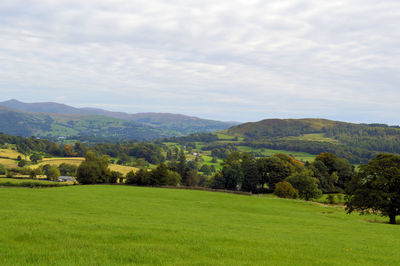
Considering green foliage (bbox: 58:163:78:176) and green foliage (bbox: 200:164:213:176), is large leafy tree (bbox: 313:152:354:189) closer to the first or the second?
green foliage (bbox: 200:164:213:176)

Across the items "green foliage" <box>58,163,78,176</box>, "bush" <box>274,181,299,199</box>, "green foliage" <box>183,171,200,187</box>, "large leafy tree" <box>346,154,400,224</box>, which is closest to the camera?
"large leafy tree" <box>346,154,400,224</box>

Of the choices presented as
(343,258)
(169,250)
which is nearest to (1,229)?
(169,250)

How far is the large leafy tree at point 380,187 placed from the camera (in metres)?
39.8

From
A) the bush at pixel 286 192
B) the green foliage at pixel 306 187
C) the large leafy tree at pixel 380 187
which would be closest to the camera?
the large leafy tree at pixel 380 187

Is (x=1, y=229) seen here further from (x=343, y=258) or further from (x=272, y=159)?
(x=272, y=159)

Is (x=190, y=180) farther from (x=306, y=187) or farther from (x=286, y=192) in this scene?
(x=306, y=187)

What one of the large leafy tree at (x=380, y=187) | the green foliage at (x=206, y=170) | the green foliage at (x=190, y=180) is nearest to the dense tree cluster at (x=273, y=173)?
the green foliage at (x=190, y=180)

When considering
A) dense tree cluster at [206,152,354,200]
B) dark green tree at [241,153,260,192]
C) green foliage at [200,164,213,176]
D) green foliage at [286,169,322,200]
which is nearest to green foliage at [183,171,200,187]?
dense tree cluster at [206,152,354,200]

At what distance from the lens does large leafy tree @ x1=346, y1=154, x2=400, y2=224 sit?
3981 centimetres

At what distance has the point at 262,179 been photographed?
95.6 m

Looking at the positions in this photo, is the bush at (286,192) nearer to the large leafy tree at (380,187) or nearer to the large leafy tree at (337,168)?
the large leafy tree at (380,187)

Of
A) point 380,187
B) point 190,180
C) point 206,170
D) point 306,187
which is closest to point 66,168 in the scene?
point 206,170

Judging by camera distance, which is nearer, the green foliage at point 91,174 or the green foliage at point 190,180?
the green foliage at point 91,174

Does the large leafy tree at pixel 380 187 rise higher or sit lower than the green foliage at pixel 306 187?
higher
